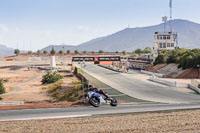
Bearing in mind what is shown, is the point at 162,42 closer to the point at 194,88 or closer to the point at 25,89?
the point at 194,88

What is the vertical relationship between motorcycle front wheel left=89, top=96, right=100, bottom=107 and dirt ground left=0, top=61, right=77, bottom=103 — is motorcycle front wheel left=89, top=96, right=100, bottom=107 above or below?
above

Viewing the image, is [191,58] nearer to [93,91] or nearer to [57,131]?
[93,91]

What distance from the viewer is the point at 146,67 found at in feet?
261

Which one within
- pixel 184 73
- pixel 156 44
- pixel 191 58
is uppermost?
pixel 156 44

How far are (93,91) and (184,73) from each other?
4420cm

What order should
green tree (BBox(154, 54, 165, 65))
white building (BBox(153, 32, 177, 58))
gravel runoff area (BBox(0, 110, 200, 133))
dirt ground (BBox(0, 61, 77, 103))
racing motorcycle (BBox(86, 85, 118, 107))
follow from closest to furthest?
gravel runoff area (BBox(0, 110, 200, 133)) < racing motorcycle (BBox(86, 85, 118, 107)) < dirt ground (BBox(0, 61, 77, 103)) < green tree (BBox(154, 54, 165, 65)) < white building (BBox(153, 32, 177, 58))

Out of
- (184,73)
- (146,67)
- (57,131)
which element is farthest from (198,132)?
(146,67)

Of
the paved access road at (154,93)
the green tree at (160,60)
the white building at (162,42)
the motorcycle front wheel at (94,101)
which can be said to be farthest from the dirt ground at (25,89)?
the white building at (162,42)

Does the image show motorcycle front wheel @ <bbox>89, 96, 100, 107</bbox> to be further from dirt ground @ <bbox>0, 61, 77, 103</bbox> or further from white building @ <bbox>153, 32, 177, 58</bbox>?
white building @ <bbox>153, 32, 177, 58</bbox>

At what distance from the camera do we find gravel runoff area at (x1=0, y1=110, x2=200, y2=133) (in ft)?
35.3

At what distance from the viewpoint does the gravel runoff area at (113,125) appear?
1076 cm

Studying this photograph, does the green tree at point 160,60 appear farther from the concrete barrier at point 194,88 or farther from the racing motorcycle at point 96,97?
the racing motorcycle at point 96,97

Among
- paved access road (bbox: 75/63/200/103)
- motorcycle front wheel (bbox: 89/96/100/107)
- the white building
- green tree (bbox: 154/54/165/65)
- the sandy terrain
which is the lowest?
the sandy terrain

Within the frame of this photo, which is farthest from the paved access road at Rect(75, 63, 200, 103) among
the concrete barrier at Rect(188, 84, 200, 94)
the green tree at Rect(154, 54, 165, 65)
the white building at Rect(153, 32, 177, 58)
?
the white building at Rect(153, 32, 177, 58)
